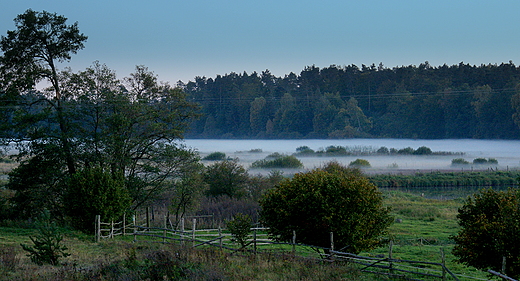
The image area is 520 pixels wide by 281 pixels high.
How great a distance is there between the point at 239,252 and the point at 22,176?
19282 millimetres

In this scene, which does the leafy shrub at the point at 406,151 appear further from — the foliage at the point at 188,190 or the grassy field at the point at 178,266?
the grassy field at the point at 178,266

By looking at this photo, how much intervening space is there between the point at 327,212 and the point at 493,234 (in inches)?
222

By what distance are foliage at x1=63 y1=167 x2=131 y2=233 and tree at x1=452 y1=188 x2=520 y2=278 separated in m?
18.5

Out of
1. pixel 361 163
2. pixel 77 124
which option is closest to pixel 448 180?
pixel 361 163

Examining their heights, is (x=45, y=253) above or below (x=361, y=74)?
below

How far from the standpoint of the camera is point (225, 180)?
155 ft

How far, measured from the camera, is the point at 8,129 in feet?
100

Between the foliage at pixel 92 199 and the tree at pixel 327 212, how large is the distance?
1147cm

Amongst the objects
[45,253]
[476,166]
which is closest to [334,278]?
[45,253]

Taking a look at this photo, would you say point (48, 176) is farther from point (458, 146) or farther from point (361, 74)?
point (361, 74)

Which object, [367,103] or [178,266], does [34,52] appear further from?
[367,103]

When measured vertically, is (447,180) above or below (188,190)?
below

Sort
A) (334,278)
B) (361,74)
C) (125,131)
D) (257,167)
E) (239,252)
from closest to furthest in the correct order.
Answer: (334,278) < (239,252) < (125,131) < (257,167) < (361,74)

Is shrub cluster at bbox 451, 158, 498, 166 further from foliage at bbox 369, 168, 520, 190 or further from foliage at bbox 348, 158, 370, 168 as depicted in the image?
foliage at bbox 348, 158, 370, 168
